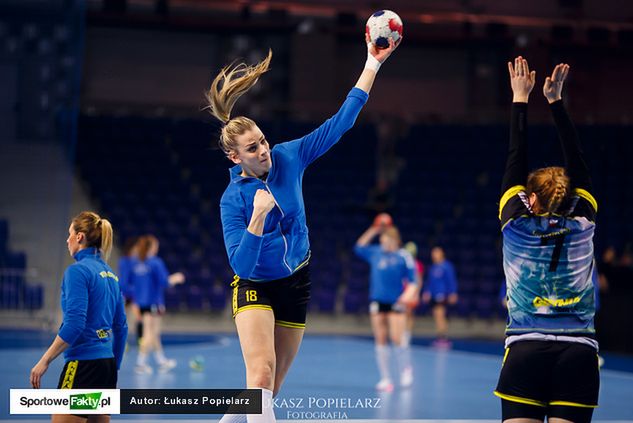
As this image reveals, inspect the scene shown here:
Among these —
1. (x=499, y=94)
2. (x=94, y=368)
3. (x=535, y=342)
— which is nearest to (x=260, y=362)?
(x=94, y=368)

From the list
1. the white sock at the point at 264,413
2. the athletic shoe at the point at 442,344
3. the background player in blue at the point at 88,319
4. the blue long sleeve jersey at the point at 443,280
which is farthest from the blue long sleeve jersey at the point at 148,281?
the white sock at the point at 264,413

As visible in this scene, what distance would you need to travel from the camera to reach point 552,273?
332cm

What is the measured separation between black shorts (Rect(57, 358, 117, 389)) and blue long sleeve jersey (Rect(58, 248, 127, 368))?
0.03 metres

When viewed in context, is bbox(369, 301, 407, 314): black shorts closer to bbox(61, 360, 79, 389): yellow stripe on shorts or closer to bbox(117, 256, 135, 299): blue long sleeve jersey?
bbox(117, 256, 135, 299): blue long sleeve jersey

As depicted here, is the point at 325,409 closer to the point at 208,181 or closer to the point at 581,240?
the point at 581,240

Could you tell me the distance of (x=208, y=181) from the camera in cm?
2100

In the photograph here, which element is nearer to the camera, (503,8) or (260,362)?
(260,362)

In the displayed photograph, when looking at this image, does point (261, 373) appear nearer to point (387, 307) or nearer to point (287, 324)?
point (287, 324)

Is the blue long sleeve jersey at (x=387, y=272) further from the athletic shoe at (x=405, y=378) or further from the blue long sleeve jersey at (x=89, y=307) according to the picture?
the blue long sleeve jersey at (x=89, y=307)

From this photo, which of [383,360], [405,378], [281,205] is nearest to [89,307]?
[281,205]

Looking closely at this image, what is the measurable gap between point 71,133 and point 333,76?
1134 centimetres

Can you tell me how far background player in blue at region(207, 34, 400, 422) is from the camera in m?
4.27

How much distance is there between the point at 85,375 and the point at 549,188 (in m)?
2.36

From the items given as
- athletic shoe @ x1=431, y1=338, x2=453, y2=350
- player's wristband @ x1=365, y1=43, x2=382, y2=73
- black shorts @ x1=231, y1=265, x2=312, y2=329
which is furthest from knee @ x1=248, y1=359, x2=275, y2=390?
athletic shoe @ x1=431, y1=338, x2=453, y2=350
